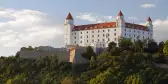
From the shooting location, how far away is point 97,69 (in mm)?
46125

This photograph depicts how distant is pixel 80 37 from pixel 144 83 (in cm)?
2834

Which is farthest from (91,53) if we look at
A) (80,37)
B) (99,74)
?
(80,37)

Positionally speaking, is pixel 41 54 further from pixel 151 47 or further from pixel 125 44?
pixel 151 47

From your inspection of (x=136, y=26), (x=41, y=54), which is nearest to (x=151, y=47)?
(x=41, y=54)

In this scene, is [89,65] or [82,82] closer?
[82,82]

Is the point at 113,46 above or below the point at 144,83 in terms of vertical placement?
above

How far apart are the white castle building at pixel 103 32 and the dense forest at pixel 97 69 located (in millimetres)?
13326

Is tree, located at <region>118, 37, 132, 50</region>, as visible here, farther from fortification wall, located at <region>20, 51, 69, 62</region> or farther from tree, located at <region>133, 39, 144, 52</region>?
fortification wall, located at <region>20, 51, 69, 62</region>

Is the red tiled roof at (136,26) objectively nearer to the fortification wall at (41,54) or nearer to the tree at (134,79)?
the fortification wall at (41,54)

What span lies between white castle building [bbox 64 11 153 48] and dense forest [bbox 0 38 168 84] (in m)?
13.3

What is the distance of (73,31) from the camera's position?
7031 centimetres

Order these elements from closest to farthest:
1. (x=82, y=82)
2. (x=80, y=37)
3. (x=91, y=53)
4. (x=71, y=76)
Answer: (x=82, y=82)
(x=71, y=76)
(x=91, y=53)
(x=80, y=37)

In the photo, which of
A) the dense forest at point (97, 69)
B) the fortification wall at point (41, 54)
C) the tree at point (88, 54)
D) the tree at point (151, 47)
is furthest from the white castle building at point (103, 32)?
the fortification wall at point (41, 54)

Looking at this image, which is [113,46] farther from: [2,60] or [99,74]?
[2,60]
